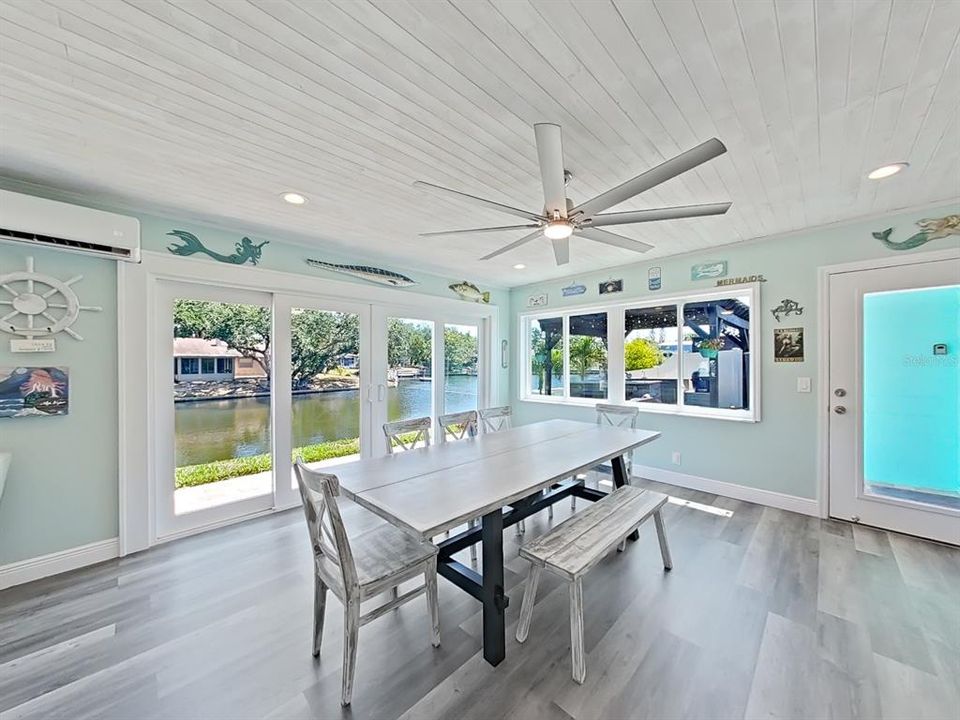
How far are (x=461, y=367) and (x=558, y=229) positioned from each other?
3296 millimetres

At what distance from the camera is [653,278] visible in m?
4.16

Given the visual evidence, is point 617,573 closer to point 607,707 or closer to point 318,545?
point 607,707

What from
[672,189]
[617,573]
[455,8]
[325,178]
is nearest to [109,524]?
[325,178]

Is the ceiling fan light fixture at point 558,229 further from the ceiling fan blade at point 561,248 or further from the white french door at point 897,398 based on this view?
the white french door at point 897,398

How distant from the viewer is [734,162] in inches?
82.4

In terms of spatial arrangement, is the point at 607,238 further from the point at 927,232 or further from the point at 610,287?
the point at 927,232

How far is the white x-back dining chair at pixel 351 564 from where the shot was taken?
58.8 inches

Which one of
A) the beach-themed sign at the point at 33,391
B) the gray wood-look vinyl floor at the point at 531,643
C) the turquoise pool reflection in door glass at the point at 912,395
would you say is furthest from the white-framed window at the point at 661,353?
the beach-themed sign at the point at 33,391

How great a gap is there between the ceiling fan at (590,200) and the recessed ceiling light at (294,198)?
119 cm

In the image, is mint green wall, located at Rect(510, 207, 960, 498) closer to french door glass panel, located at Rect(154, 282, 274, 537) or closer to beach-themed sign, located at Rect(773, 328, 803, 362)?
A: beach-themed sign, located at Rect(773, 328, 803, 362)

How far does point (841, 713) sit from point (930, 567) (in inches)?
71.8

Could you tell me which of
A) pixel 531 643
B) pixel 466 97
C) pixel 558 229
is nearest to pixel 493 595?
pixel 531 643

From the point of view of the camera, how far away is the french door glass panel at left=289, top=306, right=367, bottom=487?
11.6 ft

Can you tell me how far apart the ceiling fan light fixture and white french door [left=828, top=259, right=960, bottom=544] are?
275cm
